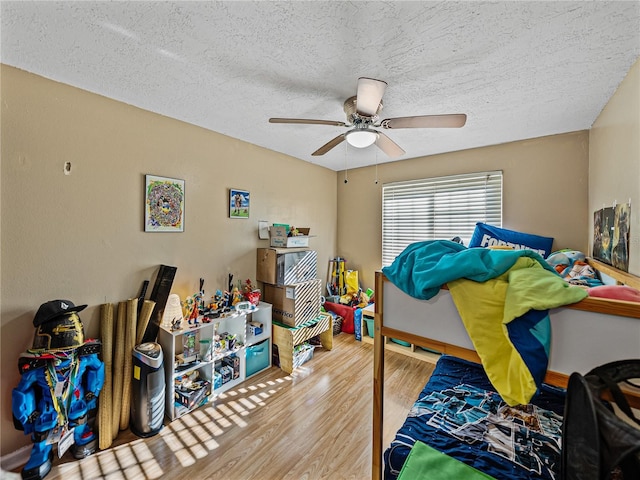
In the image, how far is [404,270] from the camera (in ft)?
4.14

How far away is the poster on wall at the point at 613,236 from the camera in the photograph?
155cm

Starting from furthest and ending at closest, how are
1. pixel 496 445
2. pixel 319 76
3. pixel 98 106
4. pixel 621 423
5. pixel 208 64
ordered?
pixel 98 106 → pixel 319 76 → pixel 208 64 → pixel 496 445 → pixel 621 423

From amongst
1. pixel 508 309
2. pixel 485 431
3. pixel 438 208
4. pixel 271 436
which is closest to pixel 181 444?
pixel 271 436

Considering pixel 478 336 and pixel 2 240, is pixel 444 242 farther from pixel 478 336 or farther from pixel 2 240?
pixel 2 240

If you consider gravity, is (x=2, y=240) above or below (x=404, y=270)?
above

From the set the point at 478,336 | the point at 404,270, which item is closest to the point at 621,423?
the point at 478,336

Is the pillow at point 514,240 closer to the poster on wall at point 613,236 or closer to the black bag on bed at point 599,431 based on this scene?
the poster on wall at point 613,236

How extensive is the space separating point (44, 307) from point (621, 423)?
2.63m

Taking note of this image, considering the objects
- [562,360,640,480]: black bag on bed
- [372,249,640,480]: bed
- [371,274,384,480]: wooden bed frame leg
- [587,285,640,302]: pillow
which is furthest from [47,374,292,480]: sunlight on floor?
[587,285,640,302]: pillow

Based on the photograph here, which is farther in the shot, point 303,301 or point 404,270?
point 303,301

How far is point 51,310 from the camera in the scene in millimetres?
1603

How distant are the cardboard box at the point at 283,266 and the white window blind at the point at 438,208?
1384 millimetres

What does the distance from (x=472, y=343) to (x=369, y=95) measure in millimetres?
1406

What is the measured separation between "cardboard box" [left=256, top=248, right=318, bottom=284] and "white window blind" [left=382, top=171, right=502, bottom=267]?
1.38 m
